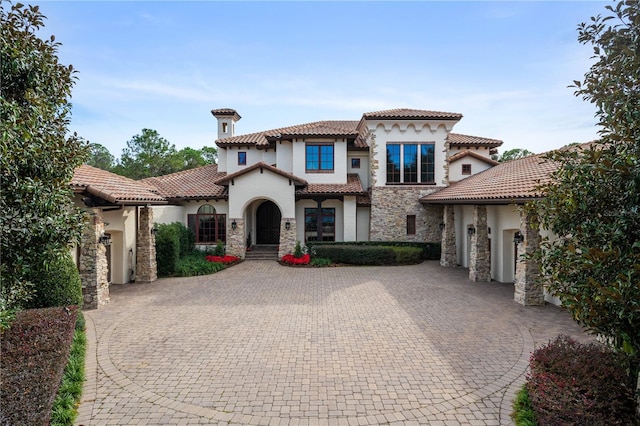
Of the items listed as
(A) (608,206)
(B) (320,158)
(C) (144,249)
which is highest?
(B) (320,158)

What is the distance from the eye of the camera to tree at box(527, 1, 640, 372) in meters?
3.52

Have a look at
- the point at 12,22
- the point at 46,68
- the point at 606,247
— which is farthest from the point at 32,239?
the point at 606,247

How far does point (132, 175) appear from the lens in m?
38.9

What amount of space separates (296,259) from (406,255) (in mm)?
5930

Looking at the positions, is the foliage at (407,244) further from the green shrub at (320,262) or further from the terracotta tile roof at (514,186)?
the terracotta tile roof at (514,186)

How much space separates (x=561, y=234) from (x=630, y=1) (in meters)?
2.69

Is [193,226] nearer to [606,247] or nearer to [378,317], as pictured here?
[378,317]

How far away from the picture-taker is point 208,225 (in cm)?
2169

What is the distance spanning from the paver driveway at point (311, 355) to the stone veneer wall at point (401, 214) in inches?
306

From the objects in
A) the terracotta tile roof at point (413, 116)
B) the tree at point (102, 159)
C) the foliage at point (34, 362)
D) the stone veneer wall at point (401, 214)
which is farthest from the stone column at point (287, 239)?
the tree at point (102, 159)

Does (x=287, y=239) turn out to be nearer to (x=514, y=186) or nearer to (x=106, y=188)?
(x=106, y=188)

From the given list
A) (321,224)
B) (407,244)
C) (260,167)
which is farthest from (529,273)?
(260,167)

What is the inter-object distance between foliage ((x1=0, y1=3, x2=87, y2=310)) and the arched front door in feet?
60.5

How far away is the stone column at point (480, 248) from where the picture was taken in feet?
47.8
